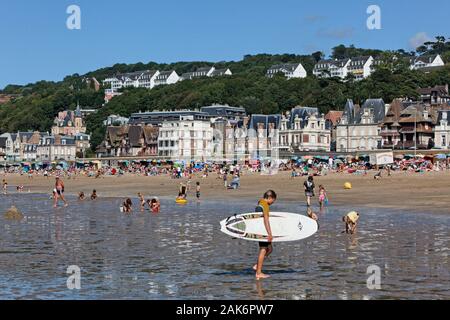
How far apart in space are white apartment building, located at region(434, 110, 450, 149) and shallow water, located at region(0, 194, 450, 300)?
69.4 m

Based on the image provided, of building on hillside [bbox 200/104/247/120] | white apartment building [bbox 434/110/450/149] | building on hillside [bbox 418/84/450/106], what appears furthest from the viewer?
building on hillside [bbox 200/104/247/120]

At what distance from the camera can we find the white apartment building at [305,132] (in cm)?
10962

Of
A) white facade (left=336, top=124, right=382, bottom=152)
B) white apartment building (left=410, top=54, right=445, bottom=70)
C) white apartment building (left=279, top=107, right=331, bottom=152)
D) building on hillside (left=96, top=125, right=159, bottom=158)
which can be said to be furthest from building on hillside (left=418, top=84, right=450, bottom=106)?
white apartment building (left=410, top=54, right=445, bottom=70)

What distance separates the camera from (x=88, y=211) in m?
33.2

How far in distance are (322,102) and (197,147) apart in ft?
78.5

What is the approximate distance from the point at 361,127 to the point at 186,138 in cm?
3398

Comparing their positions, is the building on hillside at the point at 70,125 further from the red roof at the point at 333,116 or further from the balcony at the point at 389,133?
the balcony at the point at 389,133

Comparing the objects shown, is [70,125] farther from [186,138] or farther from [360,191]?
[360,191]

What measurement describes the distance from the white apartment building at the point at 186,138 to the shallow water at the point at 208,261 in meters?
100

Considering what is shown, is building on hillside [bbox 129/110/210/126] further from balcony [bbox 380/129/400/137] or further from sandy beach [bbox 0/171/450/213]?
sandy beach [bbox 0/171/450/213]

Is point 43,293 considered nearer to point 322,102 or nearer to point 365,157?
point 365,157

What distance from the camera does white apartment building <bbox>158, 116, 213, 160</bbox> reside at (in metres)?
Result: 127

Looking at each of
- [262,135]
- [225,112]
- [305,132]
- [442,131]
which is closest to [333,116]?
[305,132]

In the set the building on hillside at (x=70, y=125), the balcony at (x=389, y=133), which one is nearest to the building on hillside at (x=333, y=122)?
the balcony at (x=389, y=133)
